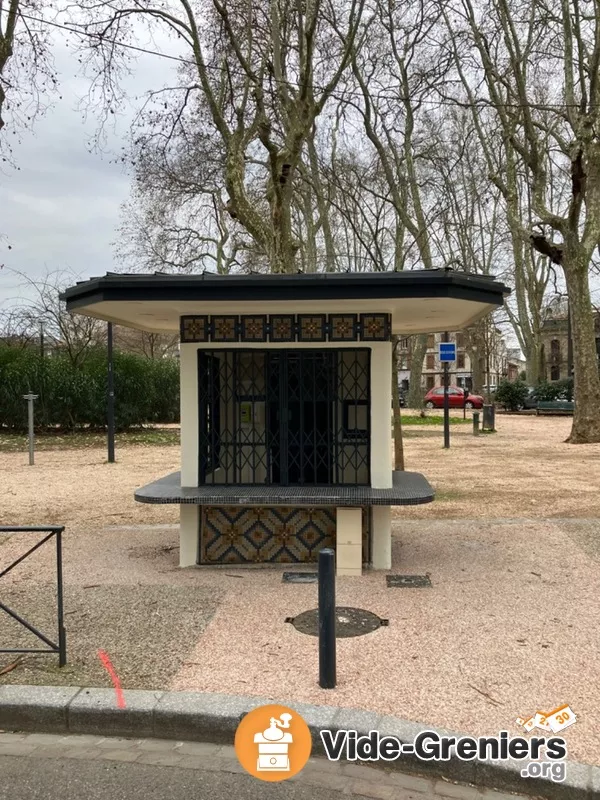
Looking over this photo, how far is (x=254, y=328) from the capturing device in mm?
6949

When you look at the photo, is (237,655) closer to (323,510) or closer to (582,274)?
(323,510)

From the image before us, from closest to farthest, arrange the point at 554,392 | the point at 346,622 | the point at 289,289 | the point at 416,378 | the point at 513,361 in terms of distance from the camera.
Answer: the point at 346,622 < the point at 289,289 < the point at 554,392 < the point at 416,378 < the point at 513,361

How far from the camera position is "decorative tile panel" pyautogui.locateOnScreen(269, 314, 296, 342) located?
692 centimetres

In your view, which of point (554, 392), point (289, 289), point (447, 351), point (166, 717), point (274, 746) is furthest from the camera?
point (554, 392)

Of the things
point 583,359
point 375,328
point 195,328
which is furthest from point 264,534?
point 583,359

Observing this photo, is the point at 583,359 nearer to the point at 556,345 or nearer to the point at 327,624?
the point at 327,624

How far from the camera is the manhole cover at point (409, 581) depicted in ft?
20.8

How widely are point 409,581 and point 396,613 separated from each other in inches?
37.8

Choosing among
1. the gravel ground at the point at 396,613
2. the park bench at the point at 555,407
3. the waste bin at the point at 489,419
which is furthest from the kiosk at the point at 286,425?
the park bench at the point at 555,407

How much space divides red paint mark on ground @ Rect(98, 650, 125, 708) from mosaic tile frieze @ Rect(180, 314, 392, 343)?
3.29 meters

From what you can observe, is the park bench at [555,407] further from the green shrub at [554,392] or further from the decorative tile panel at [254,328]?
the decorative tile panel at [254,328]

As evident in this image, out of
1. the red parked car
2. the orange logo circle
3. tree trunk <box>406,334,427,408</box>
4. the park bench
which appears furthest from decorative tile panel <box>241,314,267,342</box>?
tree trunk <box>406,334,427,408</box>

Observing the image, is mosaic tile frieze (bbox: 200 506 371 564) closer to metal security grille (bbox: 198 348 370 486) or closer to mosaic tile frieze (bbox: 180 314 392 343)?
metal security grille (bbox: 198 348 370 486)

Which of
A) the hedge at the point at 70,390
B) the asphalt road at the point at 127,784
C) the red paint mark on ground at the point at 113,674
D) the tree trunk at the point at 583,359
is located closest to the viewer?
the asphalt road at the point at 127,784
